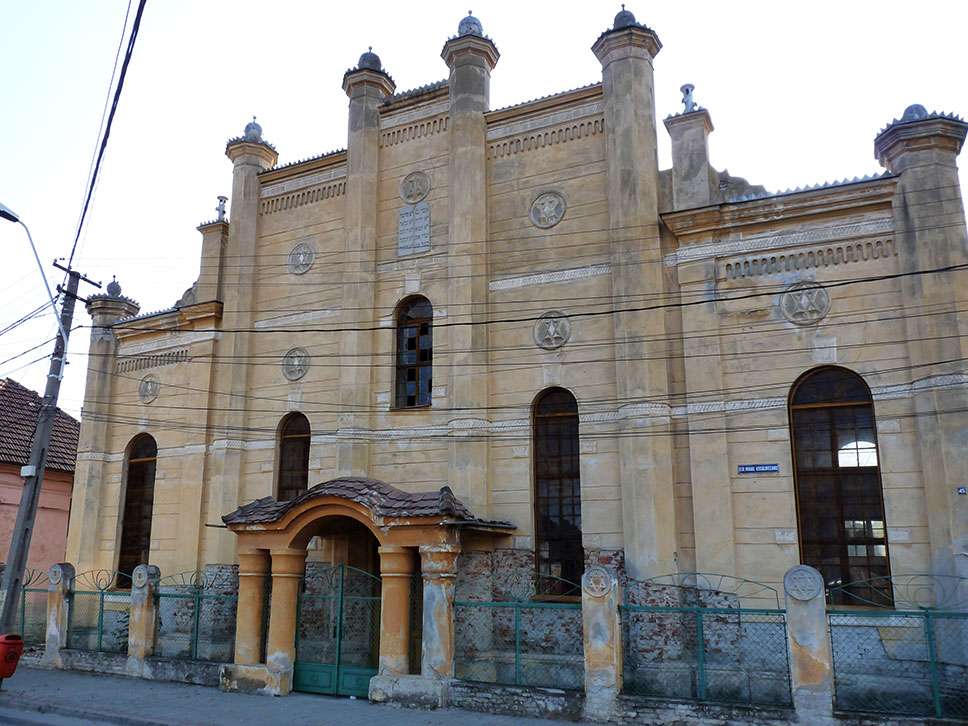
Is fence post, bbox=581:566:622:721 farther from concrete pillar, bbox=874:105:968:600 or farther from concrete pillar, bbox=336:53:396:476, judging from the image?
concrete pillar, bbox=336:53:396:476

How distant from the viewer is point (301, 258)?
19781 mm

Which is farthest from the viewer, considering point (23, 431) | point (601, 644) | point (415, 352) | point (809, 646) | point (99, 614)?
point (23, 431)

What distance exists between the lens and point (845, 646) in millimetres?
12797

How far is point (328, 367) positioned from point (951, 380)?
489 inches

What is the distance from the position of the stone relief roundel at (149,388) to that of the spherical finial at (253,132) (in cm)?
684

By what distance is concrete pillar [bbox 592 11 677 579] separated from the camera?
47.2 feet

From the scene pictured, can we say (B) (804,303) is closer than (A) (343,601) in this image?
Yes

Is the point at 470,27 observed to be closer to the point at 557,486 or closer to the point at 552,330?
the point at 552,330

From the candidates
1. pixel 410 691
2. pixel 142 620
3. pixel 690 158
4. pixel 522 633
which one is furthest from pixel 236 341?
pixel 690 158

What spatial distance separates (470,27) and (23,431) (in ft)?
65.3

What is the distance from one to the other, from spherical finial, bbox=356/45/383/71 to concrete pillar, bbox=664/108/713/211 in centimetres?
774

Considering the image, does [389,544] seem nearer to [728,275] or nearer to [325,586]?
[325,586]

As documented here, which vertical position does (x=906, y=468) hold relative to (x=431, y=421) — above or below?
below

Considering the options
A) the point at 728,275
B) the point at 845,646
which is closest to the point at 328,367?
the point at 728,275
